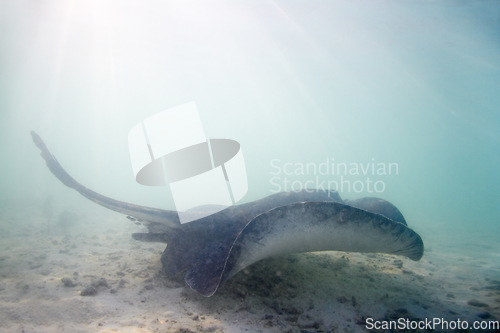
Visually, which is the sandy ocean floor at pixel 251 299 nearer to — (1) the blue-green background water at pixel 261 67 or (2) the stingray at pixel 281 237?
(2) the stingray at pixel 281 237

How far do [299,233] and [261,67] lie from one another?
3295cm

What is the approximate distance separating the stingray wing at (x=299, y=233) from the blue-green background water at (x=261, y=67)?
15657mm

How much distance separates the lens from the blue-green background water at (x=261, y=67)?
694 inches

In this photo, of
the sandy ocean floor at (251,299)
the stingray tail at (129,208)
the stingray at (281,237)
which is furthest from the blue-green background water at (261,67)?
the stingray tail at (129,208)

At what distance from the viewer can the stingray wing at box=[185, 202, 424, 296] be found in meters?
2.32

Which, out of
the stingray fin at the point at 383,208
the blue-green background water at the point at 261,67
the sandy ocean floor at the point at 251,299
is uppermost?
the blue-green background water at the point at 261,67

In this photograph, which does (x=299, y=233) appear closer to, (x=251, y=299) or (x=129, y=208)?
(x=251, y=299)

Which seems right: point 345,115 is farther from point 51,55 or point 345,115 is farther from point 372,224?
point 372,224

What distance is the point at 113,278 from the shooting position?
371 cm

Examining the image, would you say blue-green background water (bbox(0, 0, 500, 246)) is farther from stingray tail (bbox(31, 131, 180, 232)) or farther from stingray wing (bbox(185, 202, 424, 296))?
stingray tail (bbox(31, 131, 180, 232))

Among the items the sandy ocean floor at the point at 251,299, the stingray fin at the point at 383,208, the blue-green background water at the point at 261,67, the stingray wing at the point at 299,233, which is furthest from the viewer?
the blue-green background water at the point at 261,67

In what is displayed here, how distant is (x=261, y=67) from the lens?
31.9 m

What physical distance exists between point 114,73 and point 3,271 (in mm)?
36988

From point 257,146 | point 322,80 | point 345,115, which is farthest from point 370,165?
point 322,80
